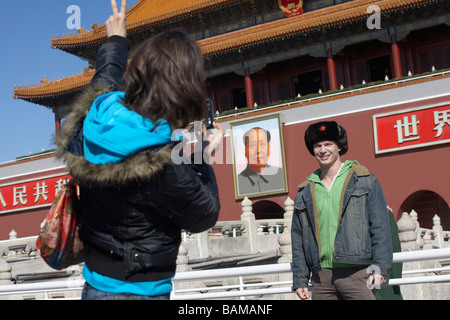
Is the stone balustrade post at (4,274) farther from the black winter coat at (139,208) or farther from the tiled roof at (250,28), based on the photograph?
the tiled roof at (250,28)

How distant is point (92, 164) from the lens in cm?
170

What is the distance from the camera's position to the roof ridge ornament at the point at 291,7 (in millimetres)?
18297

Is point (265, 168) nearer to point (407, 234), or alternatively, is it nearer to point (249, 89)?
point (249, 89)

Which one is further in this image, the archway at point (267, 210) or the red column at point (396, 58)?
the archway at point (267, 210)

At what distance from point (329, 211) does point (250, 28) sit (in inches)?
644

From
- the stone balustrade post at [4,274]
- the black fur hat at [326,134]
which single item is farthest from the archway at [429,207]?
the black fur hat at [326,134]

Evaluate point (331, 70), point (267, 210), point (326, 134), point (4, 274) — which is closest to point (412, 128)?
point (331, 70)

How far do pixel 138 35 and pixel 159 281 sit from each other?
65.1 ft

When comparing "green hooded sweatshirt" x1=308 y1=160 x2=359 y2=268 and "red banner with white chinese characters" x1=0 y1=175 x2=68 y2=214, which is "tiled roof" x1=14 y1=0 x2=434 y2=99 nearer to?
"red banner with white chinese characters" x1=0 y1=175 x2=68 y2=214

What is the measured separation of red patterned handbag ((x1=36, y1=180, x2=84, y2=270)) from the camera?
178 cm

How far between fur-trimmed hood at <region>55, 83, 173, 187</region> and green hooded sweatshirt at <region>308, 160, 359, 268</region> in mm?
1660

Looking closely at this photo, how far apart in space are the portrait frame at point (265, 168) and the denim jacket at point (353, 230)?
12900 mm
